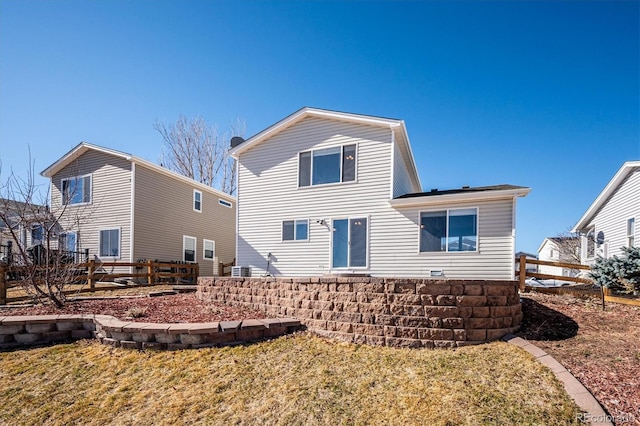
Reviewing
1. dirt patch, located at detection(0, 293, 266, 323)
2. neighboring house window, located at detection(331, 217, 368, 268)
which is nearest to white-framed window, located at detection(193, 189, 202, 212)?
dirt patch, located at detection(0, 293, 266, 323)

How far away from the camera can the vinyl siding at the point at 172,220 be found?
47.2 ft

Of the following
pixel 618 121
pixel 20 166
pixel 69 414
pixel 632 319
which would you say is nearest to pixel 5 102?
pixel 20 166

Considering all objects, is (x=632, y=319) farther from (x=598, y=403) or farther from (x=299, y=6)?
(x=299, y=6)

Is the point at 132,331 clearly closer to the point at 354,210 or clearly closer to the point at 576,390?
the point at 576,390

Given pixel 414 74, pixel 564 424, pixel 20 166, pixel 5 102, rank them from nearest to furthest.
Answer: pixel 564 424 → pixel 20 166 → pixel 5 102 → pixel 414 74

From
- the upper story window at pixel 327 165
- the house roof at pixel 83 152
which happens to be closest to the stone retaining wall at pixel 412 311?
the upper story window at pixel 327 165

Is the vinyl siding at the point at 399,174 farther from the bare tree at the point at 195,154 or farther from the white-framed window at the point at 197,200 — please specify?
the bare tree at the point at 195,154

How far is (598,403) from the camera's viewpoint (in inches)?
131

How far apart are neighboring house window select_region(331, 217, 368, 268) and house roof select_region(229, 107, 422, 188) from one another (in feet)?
10.4

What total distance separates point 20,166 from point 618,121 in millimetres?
19782

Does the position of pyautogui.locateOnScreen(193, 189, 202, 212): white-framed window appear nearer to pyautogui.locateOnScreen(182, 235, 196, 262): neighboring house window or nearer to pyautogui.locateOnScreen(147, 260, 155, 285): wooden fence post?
pyautogui.locateOnScreen(182, 235, 196, 262): neighboring house window

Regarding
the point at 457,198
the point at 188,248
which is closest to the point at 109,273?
the point at 188,248

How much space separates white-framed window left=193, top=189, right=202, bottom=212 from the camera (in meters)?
17.1

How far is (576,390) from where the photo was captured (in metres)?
3.57
